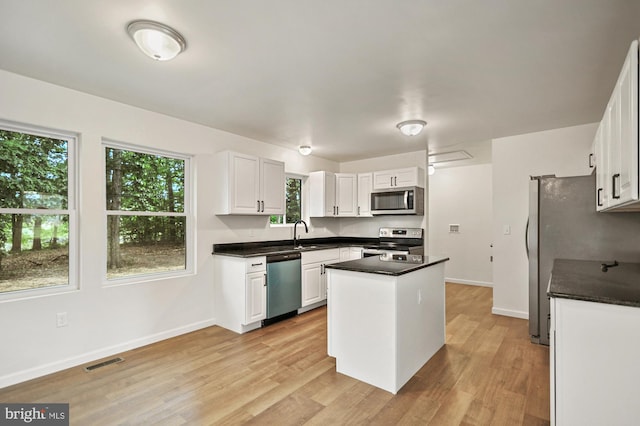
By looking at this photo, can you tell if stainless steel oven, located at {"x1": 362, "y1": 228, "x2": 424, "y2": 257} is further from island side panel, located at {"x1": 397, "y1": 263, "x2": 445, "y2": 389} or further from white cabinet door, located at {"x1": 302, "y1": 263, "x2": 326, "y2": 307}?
island side panel, located at {"x1": 397, "y1": 263, "x2": 445, "y2": 389}

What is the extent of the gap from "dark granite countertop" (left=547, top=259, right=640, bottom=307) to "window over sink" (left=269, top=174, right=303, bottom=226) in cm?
358

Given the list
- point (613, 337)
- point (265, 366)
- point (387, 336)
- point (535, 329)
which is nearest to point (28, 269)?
point (265, 366)

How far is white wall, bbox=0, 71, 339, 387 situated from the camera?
2479 millimetres

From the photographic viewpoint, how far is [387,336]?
2.33 m

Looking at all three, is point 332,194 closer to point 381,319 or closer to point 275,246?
point 275,246

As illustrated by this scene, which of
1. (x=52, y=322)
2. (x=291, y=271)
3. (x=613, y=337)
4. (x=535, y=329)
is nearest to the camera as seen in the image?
(x=613, y=337)

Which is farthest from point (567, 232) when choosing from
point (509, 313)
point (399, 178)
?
point (399, 178)

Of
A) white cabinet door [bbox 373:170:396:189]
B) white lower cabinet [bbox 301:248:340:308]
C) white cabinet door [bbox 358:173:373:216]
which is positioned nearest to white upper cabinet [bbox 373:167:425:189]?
white cabinet door [bbox 373:170:396:189]

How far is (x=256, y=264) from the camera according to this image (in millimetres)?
3631

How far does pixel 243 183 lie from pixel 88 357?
225cm

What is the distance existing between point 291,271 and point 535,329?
8.95ft

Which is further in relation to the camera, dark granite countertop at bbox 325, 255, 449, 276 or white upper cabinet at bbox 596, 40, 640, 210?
dark granite countertop at bbox 325, 255, 449, 276

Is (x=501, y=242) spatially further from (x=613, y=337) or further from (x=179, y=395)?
(x=179, y=395)

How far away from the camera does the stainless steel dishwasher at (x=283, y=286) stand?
12.4ft
